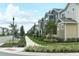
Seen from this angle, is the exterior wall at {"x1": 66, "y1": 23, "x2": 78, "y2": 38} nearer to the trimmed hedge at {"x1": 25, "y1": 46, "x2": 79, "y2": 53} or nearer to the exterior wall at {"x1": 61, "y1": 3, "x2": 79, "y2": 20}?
the exterior wall at {"x1": 61, "y1": 3, "x2": 79, "y2": 20}

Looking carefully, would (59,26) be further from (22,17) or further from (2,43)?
(2,43)

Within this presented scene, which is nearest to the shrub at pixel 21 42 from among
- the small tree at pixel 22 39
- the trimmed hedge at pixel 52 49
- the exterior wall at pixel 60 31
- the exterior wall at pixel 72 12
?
the small tree at pixel 22 39

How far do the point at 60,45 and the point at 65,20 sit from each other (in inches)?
37.7

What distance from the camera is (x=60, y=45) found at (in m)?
8.06

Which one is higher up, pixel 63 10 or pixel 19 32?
pixel 63 10

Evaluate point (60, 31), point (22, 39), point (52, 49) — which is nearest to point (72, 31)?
point (60, 31)

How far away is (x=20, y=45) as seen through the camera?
8172 mm

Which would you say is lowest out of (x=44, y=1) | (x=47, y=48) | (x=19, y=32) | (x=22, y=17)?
(x=47, y=48)

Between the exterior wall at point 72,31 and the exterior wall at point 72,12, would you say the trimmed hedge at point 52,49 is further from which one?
the exterior wall at point 72,12

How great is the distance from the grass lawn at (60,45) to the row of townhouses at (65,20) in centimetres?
26

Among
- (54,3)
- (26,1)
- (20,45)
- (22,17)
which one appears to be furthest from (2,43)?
(54,3)

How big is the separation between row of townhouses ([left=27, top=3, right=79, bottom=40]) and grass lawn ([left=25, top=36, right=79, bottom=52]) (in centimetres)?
26

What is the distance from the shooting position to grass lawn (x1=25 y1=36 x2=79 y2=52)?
26.1ft

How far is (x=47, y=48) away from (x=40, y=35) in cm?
54
